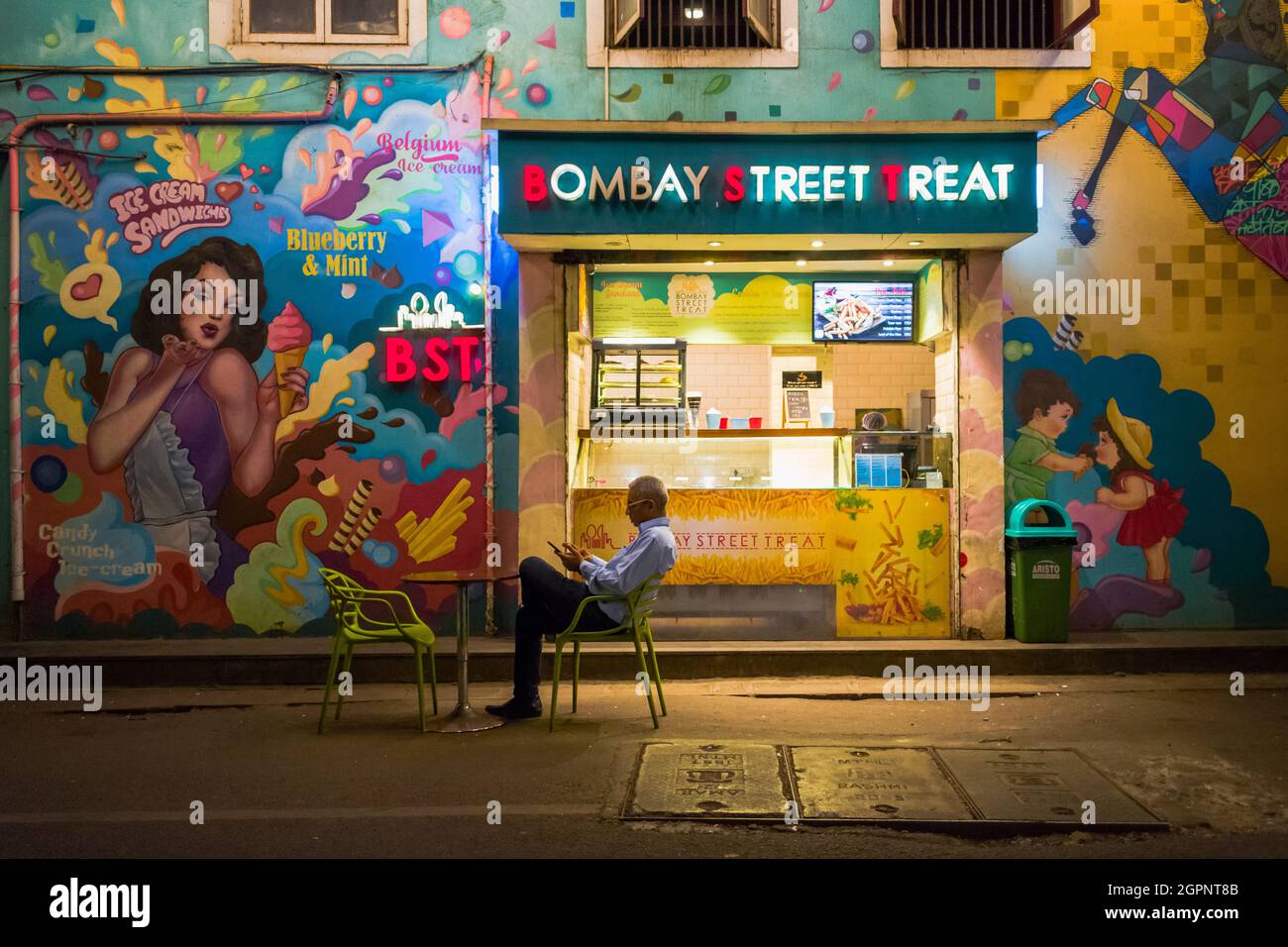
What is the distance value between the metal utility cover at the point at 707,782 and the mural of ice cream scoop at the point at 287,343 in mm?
5406

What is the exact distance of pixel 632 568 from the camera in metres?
7.17

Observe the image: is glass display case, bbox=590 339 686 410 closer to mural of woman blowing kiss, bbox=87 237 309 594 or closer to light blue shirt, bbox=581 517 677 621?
mural of woman blowing kiss, bbox=87 237 309 594

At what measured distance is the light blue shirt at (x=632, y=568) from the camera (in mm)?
7172

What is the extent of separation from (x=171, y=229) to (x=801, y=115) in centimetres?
588

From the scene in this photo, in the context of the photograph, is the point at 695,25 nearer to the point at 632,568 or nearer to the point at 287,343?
the point at 287,343

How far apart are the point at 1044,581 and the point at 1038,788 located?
4.11 meters

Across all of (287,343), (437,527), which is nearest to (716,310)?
(437,527)

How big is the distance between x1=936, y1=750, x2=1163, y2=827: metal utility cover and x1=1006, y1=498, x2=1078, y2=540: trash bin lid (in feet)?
11.0

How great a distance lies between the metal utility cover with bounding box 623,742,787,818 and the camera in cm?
553

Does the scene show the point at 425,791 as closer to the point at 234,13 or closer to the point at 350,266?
the point at 350,266

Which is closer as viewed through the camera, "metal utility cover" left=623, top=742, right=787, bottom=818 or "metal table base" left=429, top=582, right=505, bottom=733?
"metal utility cover" left=623, top=742, right=787, bottom=818

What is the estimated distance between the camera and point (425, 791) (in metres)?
5.95

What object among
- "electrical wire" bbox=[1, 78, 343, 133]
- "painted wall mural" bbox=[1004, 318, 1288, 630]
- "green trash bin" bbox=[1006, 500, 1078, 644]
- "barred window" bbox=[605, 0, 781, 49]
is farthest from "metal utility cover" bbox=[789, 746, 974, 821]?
"electrical wire" bbox=[1, 78, 343, 133]
